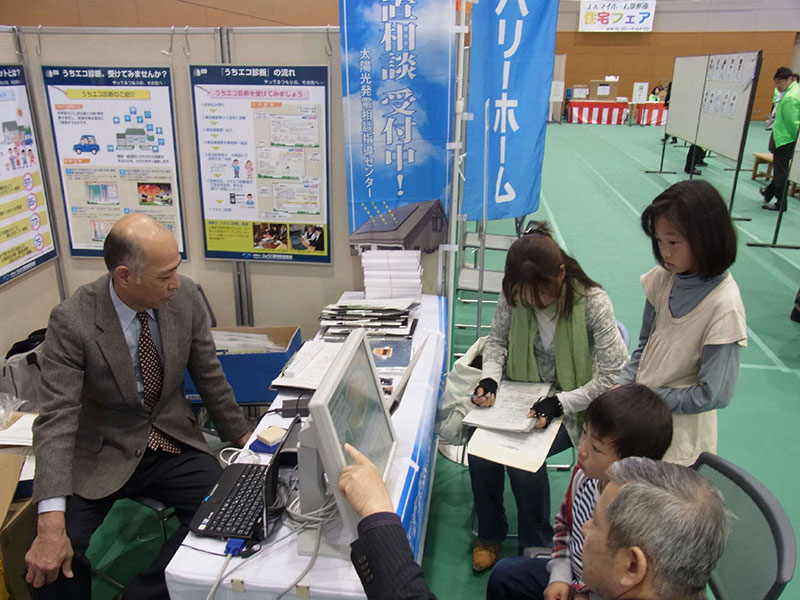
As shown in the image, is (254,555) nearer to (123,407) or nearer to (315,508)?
(315,508)

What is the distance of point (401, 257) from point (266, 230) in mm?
722

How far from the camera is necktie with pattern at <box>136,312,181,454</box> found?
2.04 m

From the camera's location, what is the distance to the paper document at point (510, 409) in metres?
2.16

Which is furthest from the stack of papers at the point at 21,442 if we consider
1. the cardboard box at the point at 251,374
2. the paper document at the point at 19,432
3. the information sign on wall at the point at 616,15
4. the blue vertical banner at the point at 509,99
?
the information sign on wall at the point at 616,15

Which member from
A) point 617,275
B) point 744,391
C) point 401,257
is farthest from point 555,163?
point 401,257

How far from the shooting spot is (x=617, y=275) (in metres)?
5.38

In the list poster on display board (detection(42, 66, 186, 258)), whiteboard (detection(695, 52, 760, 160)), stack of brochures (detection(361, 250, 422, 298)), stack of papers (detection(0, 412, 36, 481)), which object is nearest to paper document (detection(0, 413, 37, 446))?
stack of papers (detection(0, 412, 36, 481))

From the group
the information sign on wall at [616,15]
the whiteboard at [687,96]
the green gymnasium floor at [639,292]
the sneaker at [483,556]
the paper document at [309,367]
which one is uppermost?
the information sign on wall at [616,15]

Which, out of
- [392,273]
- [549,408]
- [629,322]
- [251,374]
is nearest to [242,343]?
[251,374]

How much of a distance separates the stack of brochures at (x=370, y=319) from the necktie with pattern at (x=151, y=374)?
0.77 metres

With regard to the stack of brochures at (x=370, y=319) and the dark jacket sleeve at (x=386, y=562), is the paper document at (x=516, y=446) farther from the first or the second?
the dark jacket sleeve at (x=386, y=562)

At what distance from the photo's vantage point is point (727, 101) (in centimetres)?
655

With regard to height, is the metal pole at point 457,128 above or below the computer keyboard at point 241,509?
above

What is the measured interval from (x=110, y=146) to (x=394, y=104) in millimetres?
1448
